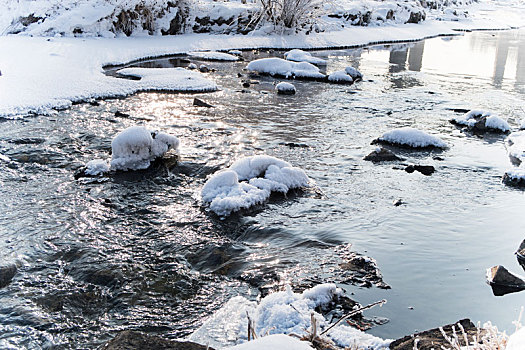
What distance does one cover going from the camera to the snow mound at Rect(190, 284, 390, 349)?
12.1 ft

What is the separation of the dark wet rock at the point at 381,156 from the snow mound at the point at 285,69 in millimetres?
7338

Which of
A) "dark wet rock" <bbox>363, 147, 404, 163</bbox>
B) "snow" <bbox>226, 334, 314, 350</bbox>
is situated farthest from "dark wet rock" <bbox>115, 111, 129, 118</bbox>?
"snow" <bbox>226, 334, 314, 350</bbox>

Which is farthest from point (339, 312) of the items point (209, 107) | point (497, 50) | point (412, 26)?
point (412, 26)

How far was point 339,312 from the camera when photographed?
418 centimetres

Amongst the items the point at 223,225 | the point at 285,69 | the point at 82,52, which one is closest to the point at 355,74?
the point at 285,69

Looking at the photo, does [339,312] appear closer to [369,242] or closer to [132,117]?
[369,242]

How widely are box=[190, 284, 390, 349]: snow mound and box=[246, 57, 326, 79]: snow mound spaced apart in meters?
11.9

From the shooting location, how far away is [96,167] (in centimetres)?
729

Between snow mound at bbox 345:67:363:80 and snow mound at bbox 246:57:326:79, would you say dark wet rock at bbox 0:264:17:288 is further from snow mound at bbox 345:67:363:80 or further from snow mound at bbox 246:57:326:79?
snow mound at bbox 345:67:363:80

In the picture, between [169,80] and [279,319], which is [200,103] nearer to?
[169,80]

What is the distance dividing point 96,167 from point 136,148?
2.22ft

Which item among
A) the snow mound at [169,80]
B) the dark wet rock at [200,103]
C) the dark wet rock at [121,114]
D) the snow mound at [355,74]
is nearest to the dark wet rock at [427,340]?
the dark wet rock at [121,114]

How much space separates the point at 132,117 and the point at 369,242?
6.27 meters

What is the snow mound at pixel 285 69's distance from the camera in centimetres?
1552
